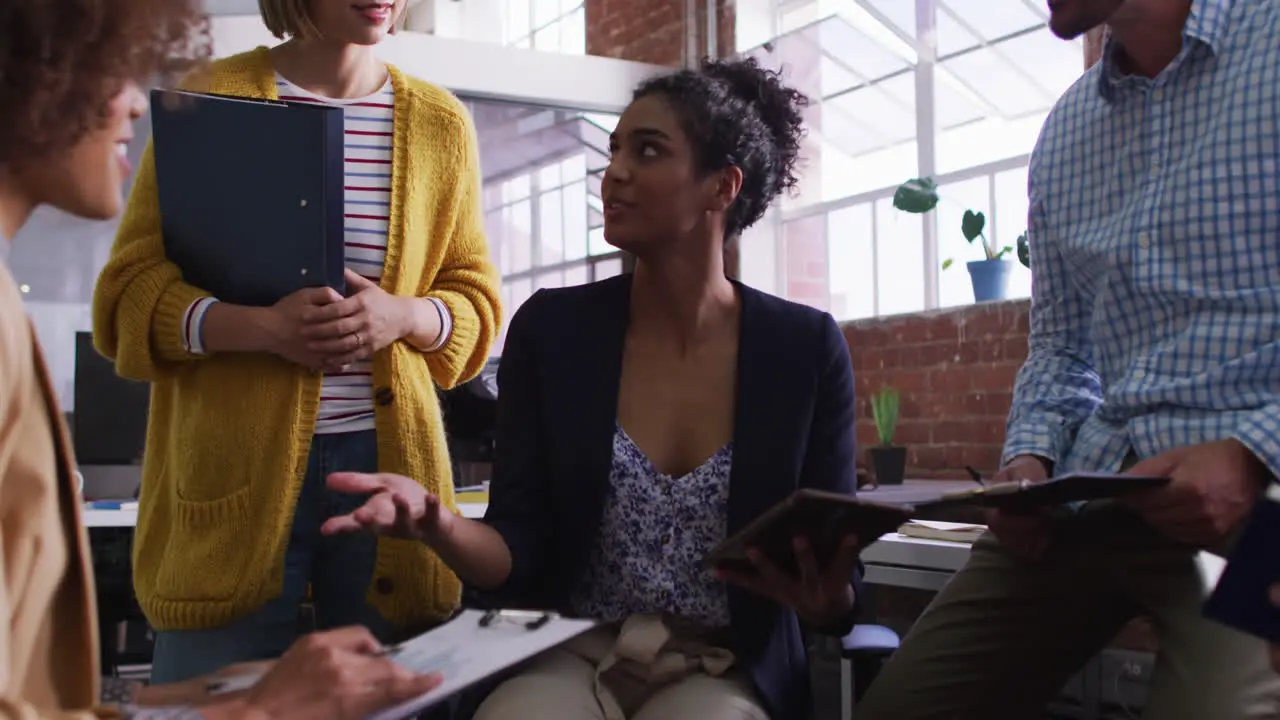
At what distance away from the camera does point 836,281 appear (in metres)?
5.20

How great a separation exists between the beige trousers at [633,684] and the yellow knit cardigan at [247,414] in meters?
0.16

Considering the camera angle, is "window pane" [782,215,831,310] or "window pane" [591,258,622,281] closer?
"window pane" [782,215,831,310]

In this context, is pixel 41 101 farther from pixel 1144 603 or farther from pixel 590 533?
pixel 1144 603

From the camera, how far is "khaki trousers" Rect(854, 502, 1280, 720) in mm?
1489

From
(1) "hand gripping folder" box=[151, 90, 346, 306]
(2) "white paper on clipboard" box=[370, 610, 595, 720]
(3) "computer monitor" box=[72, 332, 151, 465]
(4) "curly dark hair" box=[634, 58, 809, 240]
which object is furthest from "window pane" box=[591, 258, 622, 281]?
(2) "white paper on clipboard" box=[370, 610, 595, 720]

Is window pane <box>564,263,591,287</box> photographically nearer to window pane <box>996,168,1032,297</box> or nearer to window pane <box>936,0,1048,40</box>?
window pane <box>936,0,1048,40</box>

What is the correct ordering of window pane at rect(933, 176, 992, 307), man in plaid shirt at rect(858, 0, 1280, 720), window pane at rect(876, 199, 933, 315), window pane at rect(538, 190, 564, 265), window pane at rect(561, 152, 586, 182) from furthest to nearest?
window pane at rect(538, 190, 564, 265) → window pane at rect(561, 152, 586, 182) → window pane at rect(876, 199, 933, 315) → window pane at rect(933, 176, 992, 307) → man in plaid shirt at rect(858, 0, 1280, 720)

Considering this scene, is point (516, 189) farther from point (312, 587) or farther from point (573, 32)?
point (312, 587)

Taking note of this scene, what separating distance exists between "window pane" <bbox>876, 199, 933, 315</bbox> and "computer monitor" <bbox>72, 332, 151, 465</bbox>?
2765mm

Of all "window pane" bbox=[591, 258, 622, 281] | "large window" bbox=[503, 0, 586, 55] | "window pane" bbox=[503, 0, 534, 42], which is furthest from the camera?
"window pane" bbox=[503, 0, 534, 42]

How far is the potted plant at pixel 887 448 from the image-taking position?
367 cm

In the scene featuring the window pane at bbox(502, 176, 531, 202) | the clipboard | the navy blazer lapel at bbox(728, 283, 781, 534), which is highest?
the window pane at bbox(502, 176, 531, 202)

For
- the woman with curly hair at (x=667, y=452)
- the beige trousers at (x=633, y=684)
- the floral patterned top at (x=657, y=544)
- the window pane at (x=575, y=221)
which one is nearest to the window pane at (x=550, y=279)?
the window pane at (x=575, y=221)

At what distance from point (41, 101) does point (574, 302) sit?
1.03 metres
